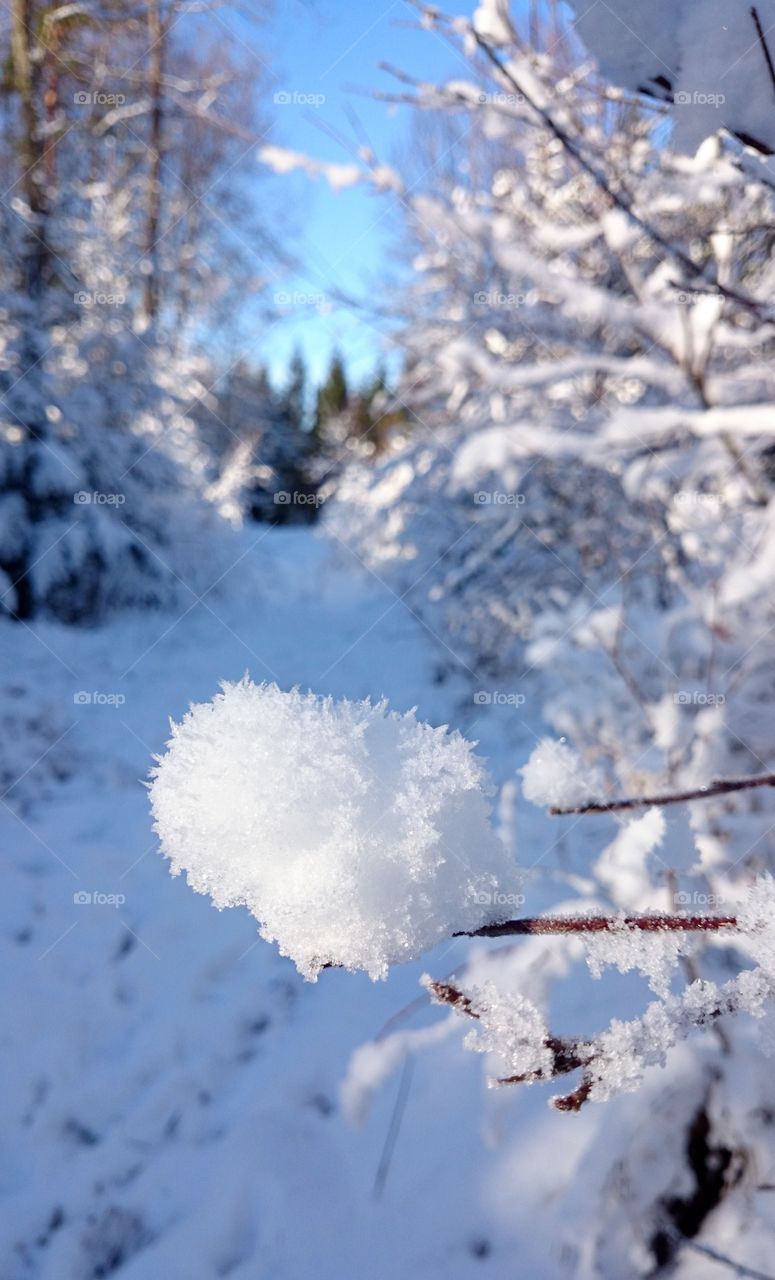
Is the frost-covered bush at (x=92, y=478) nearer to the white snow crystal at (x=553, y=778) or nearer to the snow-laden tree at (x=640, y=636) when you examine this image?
the snow-laden tree at (x=640, y=636)

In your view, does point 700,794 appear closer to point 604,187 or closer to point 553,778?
point 553,778

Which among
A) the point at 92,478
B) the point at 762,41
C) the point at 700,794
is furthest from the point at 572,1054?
the point at 92,478

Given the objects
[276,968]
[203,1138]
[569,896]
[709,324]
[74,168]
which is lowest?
[276,968]

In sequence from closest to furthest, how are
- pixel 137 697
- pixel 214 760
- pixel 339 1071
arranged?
pixel 214 760 → pixel 339 1071 → pixel 137 697

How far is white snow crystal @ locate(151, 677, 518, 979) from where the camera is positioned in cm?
40

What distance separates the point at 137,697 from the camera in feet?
15.0

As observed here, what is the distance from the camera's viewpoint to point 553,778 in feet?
2.35

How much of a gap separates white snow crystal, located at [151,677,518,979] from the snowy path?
33 centimetres

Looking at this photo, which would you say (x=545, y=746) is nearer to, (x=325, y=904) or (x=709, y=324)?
(x=325, y=904)

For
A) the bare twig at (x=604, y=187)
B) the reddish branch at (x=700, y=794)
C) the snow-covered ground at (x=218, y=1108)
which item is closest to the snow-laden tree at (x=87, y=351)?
the snow-covered ground at (x=218, y=1108)

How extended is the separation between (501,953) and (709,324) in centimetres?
146

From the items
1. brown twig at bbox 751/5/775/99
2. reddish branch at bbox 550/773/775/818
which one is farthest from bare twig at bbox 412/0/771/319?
reddish branch at bbox 550/773/775/818

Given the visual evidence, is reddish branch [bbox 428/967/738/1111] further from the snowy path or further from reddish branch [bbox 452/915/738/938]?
the snowy path

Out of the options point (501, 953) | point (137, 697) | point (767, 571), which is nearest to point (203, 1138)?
point (501, 953)
